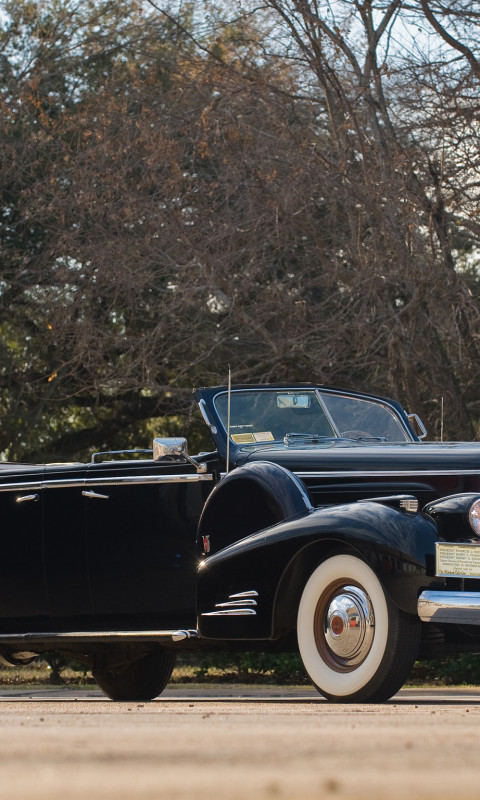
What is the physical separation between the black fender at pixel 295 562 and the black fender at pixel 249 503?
14cm

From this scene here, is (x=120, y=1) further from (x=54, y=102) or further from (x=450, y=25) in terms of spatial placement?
(x=450, y=25)

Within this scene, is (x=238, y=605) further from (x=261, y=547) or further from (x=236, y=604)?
(x=261, y=547)

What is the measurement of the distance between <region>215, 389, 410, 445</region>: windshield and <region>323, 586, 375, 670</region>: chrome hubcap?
5.23 ft

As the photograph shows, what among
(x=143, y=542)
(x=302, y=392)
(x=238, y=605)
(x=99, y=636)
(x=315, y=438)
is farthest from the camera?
(x=302, y=392)

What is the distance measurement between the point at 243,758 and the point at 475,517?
318 centimetres

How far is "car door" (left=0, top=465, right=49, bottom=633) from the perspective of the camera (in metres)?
8.03

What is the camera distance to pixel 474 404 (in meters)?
13.6

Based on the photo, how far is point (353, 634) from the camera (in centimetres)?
621

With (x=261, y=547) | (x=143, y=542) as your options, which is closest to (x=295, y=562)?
(x=261, y=547)

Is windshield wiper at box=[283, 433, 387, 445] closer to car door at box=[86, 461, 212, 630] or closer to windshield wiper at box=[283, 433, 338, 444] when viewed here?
windshield wiper at box=[283, 433, 338, 444]

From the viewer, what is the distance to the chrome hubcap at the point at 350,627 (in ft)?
20.2

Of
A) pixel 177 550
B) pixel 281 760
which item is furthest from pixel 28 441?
pixel 281 760

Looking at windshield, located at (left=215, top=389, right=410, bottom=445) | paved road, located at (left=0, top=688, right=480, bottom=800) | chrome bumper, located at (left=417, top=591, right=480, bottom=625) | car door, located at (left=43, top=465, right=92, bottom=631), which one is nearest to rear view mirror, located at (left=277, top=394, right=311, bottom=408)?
windshield, located at (left=215, top=389, right=410, bottom=445)

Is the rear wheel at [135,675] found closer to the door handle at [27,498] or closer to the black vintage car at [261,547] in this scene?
the black vintage car at [261,547]
